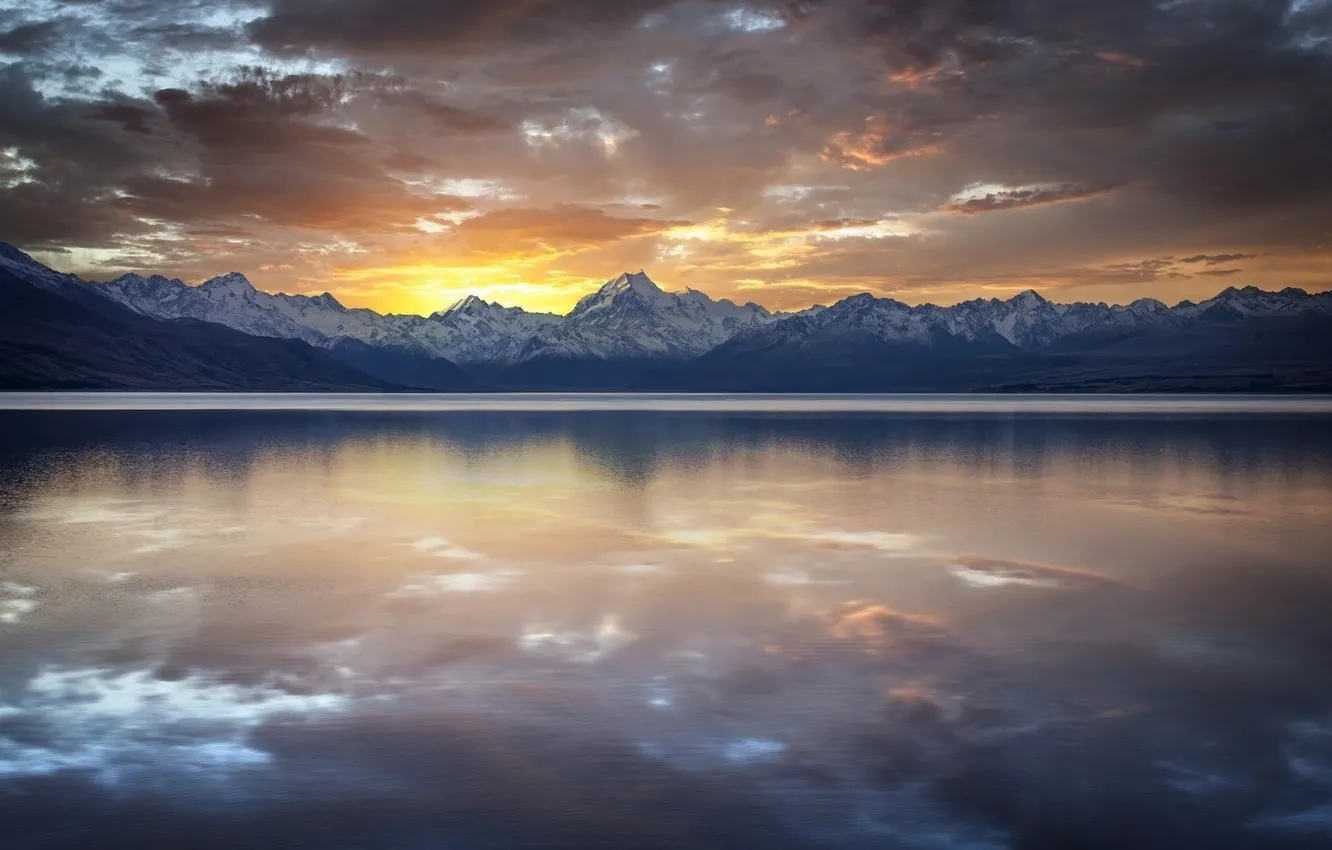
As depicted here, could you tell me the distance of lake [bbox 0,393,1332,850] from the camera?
12922 mm

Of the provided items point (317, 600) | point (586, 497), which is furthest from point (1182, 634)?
point (586, 497)

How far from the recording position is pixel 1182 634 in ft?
73.0

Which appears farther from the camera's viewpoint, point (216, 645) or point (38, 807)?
point (216, 645)

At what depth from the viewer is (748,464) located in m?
65.7

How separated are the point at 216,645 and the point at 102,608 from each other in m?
5.19

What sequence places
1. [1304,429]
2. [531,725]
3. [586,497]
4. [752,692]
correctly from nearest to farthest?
1. [531,725]
2. [752,692]
3. [586,497]
4. [1304,429]

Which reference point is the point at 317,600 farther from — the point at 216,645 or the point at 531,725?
the point at 531,725

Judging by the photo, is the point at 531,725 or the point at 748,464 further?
the point at 748,464

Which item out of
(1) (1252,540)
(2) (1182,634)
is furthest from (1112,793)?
(1) (1252,540)

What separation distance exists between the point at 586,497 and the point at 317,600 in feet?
73.7

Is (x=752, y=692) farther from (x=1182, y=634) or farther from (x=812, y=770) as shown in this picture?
(x=1182, y=634)

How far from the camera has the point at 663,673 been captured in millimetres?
18969

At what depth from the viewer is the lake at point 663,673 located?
12.9 meters

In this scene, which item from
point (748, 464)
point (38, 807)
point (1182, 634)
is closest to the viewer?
point (38, 807)
